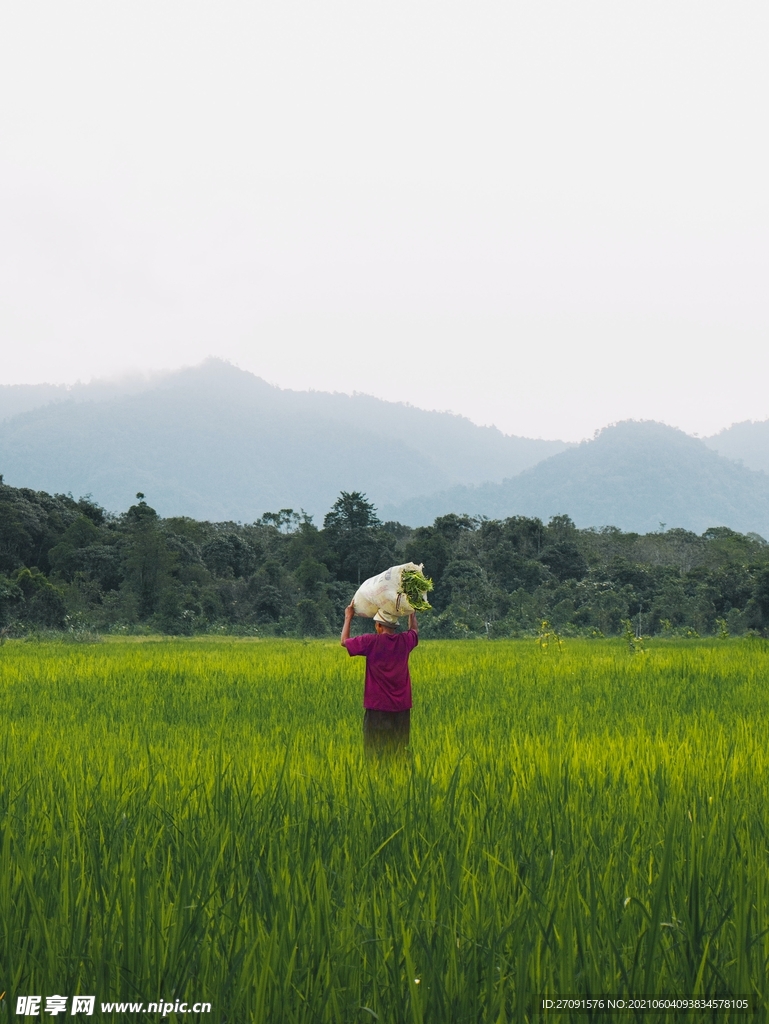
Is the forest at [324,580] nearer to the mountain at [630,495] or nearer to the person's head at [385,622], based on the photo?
the person's head at [385,622]

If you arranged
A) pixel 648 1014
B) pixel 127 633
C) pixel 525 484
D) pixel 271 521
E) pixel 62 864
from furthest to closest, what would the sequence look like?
1. pixel 525 484
2. pixel 271 521
3. pixel 127 633
4. pixel 62 864
5. pixel 648 1014

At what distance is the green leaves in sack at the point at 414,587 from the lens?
14.0ft

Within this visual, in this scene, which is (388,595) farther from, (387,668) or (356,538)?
(356,538)

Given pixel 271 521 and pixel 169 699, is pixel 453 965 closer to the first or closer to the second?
pixel 169 699

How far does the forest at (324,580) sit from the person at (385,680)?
16531 millimetres

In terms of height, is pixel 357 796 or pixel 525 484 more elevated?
pixel 525 484

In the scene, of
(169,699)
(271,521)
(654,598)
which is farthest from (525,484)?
(169,699)

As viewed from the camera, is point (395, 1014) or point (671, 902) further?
point (671, 902)

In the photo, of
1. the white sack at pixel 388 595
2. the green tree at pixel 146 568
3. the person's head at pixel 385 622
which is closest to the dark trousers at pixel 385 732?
the person's head at pixel 385 622

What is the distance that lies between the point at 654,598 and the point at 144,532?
47.9 ft

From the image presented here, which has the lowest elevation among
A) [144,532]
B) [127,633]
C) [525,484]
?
[127,633]

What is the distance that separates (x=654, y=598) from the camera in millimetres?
23906

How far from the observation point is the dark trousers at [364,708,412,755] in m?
4.50

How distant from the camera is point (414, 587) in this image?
428 cm
